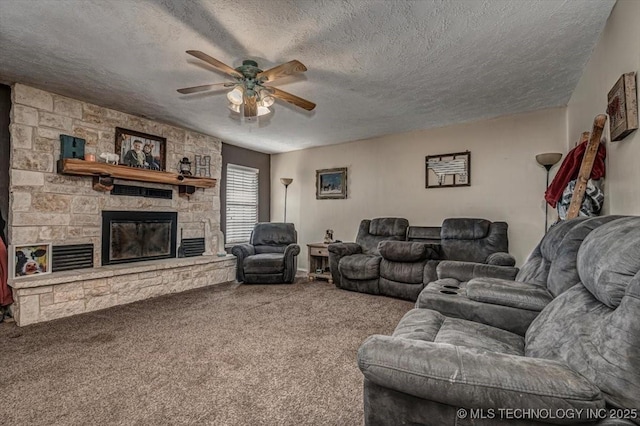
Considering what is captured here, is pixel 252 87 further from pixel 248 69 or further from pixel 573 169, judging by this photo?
pixel 573 169

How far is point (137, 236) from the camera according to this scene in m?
4.04

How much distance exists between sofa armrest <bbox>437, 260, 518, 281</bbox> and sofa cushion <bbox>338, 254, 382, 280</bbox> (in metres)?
1.29

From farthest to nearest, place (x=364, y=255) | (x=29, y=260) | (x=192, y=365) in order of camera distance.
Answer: (x=364, y=255), (x=29, y=260), (x=192, y=365)

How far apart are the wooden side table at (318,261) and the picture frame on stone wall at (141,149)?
8.36 ft

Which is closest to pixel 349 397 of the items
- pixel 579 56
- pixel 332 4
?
pixel 332 4

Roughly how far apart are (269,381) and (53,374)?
1435mm

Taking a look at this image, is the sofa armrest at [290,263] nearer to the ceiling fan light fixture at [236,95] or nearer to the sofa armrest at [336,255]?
the sofa armrest at [336,255]

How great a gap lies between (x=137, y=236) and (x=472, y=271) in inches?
158

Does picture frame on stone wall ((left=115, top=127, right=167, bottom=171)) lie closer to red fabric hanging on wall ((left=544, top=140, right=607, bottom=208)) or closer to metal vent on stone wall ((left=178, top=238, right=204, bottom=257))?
metal vent on stone wall ((left=178, top=238, right=204, bottom=257))

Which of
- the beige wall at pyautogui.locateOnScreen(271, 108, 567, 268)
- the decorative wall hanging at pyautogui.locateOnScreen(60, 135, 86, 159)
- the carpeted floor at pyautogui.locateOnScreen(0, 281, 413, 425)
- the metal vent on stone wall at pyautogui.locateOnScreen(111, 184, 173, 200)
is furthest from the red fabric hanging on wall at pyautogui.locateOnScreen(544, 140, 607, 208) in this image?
the decorative wall hanging at pyautogui.locateOnScreen(60, 135, 86, 159)

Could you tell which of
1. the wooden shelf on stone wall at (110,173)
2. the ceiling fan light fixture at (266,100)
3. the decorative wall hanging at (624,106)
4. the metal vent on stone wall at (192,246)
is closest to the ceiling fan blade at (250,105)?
the ceiling fan light fixture at (266,100)

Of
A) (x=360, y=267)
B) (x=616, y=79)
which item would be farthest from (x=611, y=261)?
(x=360, y=267)

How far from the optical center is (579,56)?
→ 247cm

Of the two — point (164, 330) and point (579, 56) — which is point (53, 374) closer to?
point (164, 330)
